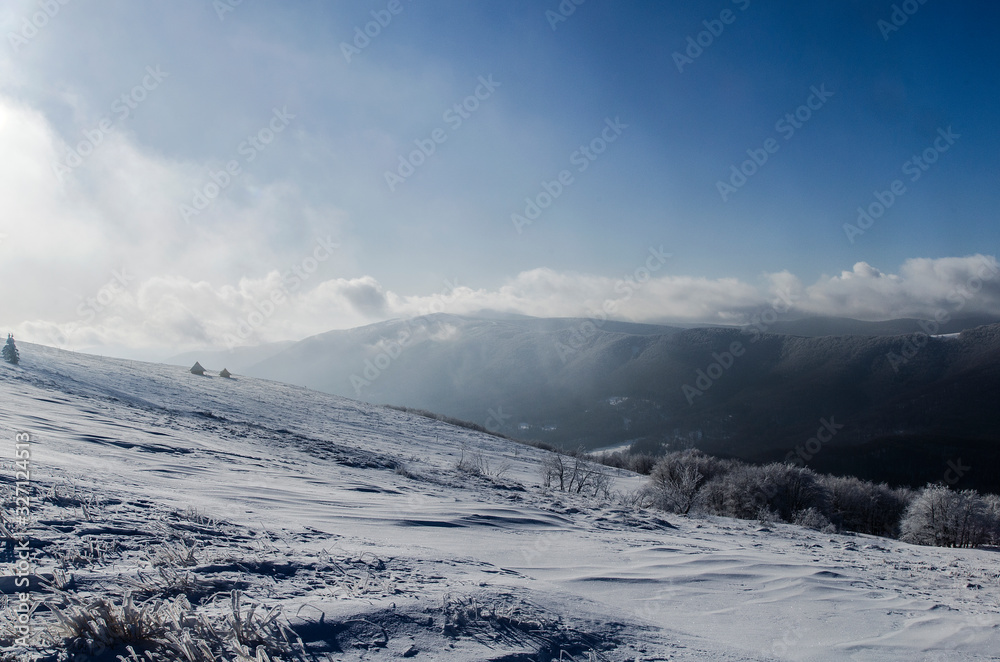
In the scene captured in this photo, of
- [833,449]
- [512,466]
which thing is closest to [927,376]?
[833,449]

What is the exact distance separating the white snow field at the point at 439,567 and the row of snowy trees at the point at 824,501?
9.45 m

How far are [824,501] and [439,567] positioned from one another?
35.0 metres

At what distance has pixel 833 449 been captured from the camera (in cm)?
10588

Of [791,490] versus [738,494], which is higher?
[791,490]

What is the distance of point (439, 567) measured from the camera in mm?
4898

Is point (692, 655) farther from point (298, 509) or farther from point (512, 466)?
point (512, 466)

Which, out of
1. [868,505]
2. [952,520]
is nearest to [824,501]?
[952,520]

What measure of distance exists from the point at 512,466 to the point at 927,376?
227 metres

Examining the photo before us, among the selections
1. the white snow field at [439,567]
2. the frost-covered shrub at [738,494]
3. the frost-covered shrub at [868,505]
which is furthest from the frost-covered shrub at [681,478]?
the frost-covered shrub at [868,505]

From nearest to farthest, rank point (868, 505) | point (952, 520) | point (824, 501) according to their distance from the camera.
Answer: point (952, 520) < point (824, 501) < point (868, 505)

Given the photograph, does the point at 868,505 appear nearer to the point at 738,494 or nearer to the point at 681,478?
the point at 738,494

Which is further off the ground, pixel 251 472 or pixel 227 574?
pixel 227 574

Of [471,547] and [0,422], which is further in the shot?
[0,422]

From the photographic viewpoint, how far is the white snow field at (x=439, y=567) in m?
3.25
